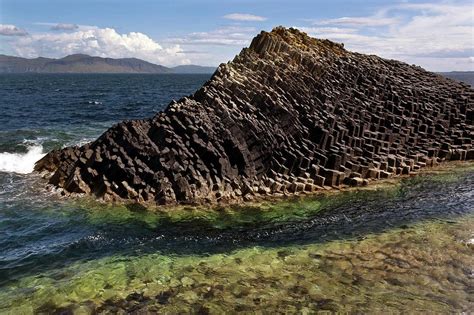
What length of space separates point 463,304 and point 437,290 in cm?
95

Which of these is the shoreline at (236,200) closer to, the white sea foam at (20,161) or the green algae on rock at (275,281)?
the white sea foam at (20,161)

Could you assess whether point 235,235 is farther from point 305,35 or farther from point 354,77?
point 305,35

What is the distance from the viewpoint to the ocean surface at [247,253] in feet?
44.5

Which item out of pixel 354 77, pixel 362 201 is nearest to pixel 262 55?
pixel 354 77

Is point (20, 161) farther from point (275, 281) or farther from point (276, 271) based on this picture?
point (275, 281)

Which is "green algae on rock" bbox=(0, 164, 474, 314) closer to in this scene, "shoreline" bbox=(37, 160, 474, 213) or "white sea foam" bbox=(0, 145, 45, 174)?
"shoreline" bbox=(37, 160, 474, 213)

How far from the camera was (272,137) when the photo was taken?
25.5 m

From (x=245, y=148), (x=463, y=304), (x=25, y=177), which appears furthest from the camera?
(x=25, y=177)

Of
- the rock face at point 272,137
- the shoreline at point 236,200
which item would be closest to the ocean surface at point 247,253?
the shoreline at point 236,200

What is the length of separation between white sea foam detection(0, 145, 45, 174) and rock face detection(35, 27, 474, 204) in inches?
50.9

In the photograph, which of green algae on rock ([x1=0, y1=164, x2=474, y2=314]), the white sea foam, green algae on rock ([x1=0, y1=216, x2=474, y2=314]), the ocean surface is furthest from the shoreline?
green algae on rock ([x1=0, y1=216, x2=474, y2=314])

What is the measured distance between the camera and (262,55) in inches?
1209

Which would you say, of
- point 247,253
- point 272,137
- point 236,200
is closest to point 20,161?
point 236,200

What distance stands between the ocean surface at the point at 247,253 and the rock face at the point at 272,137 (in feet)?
4.98
